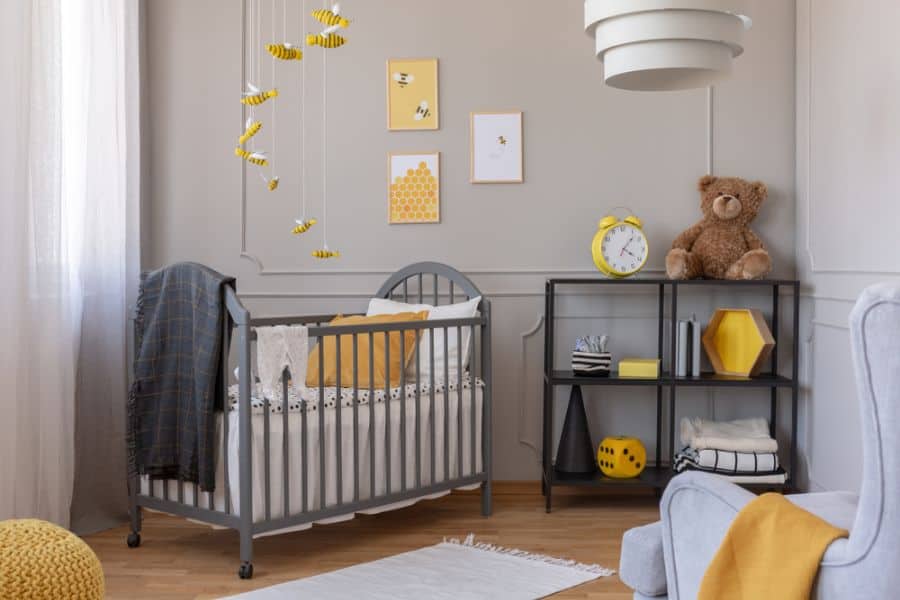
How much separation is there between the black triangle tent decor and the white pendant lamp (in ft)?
7.37

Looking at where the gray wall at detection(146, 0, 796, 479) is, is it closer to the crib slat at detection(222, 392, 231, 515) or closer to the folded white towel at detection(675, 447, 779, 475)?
the folded white towel at detection(675, 447, 779, 475)

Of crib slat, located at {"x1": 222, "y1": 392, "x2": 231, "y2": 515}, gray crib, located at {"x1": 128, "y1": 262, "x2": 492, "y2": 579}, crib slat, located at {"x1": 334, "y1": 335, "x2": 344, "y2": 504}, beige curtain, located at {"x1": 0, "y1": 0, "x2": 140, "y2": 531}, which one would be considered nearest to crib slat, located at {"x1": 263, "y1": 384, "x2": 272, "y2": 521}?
gray crib, located at {"x1": 128, "y1": 262, "x2": 492, "y2": 579}

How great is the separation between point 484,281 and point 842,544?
2.70 m

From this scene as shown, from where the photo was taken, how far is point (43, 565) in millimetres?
1718

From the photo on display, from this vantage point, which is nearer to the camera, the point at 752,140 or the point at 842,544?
the point at 842,544

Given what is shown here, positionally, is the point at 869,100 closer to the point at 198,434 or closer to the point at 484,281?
the point at 484,281

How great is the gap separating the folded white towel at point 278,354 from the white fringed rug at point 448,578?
574mm

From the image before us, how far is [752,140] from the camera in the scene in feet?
13.0

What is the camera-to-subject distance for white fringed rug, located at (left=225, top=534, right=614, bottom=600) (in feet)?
8.86

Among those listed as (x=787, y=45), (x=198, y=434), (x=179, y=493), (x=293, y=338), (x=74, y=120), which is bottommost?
(x=179, y=493)

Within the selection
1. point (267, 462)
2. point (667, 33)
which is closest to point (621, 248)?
point (267, 462)

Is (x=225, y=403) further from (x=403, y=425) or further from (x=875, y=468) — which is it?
(x=875, y=468)

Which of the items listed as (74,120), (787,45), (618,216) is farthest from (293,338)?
(787,45)

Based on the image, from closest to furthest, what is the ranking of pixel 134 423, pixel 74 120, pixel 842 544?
pixel 842 544
pixel 134 423
pixel 74 120
